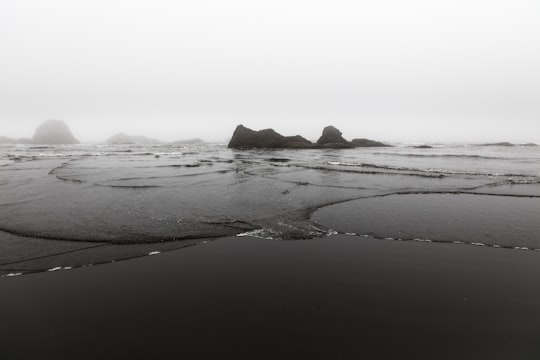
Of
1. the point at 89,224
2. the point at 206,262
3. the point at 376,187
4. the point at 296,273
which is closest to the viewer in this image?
the point at 296,273

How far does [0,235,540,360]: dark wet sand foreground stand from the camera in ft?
11.7

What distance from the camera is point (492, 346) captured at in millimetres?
3631

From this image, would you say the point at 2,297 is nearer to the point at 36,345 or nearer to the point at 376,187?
the point at 36,345

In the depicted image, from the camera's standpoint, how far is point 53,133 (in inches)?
5728

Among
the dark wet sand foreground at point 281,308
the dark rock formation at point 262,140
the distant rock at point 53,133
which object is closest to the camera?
the dark wet sand foreground at point 281,308

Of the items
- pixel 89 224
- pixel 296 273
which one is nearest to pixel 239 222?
pixel 296 273

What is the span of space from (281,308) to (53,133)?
178835 millimetres

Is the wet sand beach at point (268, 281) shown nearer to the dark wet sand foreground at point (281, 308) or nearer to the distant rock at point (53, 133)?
the dark wet sand foreground at point (281, 308)

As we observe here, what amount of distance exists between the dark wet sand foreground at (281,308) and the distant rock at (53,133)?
566 feet

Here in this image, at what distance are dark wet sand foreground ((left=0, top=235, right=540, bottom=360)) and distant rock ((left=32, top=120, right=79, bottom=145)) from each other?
17253cm

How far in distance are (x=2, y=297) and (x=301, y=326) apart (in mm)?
4757

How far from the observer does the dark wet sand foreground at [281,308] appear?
3566 mm

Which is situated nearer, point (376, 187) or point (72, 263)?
point (72, 263)

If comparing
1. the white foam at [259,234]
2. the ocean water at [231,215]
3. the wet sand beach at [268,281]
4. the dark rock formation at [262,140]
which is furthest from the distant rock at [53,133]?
the white foam at [259,234]
